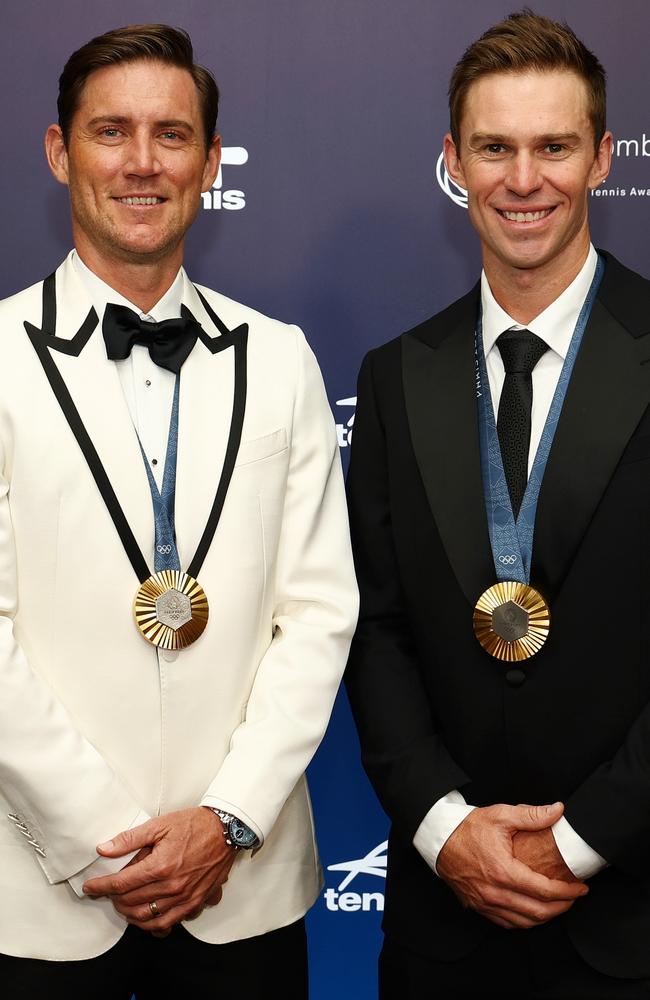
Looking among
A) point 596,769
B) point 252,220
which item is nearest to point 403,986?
point 596,769

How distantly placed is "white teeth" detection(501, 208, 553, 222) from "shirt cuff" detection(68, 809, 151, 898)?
1.27 metres

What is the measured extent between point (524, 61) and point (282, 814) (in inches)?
58.2

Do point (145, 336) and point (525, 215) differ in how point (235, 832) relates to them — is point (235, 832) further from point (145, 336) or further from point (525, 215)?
point (525, 215)

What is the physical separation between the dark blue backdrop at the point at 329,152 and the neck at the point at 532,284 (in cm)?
91

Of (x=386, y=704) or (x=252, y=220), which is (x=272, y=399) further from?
(x=252, y=220)

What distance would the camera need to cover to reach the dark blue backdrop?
3240 millimetres

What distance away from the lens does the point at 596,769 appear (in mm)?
2266

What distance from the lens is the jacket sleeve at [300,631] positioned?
7.46ft

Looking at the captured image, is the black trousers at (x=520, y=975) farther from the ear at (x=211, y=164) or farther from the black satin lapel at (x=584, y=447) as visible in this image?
the ear at (x=211, y=164)

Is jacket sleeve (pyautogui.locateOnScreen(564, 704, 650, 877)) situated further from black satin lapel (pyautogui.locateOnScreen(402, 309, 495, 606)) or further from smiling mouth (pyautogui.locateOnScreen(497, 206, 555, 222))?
smiling mouth (pyautogui.locateOnScreen(497, 206, 555, 222))

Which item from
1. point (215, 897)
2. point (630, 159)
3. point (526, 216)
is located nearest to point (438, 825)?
point (215, 897)

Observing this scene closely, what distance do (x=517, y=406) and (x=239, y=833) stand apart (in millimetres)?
909

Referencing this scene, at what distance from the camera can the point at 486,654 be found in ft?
7.63

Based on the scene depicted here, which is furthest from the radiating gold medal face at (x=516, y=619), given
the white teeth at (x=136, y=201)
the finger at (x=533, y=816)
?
the white teeth at (x=136, y=201)
